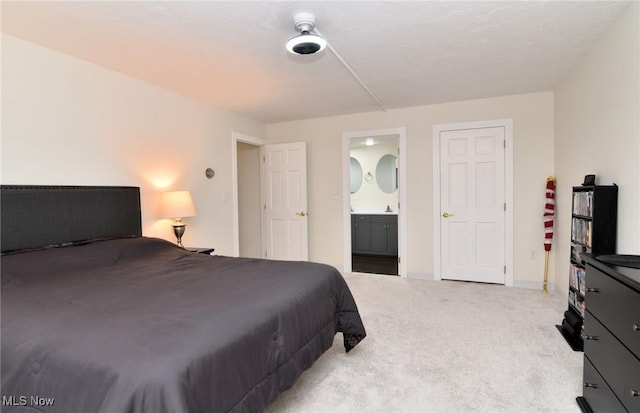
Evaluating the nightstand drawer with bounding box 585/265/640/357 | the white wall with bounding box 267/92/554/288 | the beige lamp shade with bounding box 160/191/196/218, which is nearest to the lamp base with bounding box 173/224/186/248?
the beige lamp shade with bounding box 160/191/196/218

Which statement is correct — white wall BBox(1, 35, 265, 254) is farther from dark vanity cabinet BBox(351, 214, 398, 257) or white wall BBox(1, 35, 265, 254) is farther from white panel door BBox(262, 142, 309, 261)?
dark vanity cabinet BBox(351, 214, 398, 257)

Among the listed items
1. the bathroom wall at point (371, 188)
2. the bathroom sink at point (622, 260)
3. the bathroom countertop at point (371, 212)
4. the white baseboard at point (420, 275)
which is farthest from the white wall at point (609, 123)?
the bathroom wall at point (371, 188)

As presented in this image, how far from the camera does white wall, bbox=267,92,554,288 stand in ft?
13.3

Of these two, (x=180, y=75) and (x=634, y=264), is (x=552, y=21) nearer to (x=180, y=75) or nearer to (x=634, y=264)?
(x=634, y=264)

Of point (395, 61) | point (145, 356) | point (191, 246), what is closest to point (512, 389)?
point (145, 356)

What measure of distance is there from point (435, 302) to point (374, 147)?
408 centimetres

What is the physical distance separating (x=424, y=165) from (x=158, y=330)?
13.2 feet

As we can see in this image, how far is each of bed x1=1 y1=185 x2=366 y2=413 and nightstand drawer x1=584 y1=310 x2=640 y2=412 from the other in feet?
4.46

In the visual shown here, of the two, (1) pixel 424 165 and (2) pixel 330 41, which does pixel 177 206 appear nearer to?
(2) pixel 330 41

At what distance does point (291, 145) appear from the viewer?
5.23m

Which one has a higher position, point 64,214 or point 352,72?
point 352,72

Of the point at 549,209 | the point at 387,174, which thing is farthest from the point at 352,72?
the point at 387,174

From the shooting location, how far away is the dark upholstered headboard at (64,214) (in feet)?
7.45

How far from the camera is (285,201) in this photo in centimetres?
536
